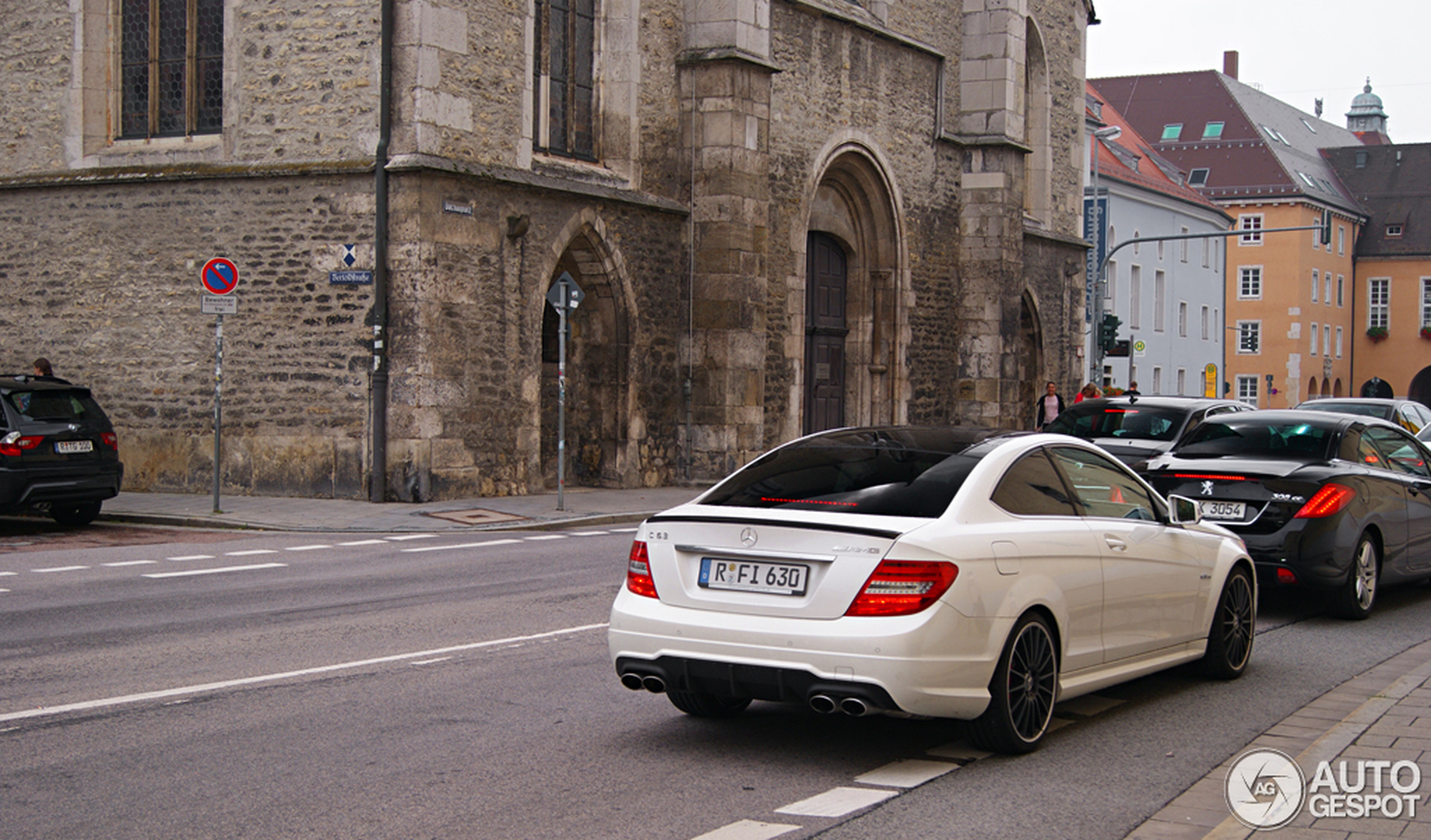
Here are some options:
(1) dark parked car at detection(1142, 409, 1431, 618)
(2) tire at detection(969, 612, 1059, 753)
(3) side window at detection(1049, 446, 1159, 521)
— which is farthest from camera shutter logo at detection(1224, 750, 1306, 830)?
(1) dark parked car at detection(1142, 409, 1431, 618)

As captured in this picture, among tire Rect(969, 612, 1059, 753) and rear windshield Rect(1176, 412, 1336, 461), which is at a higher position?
rear windshield Rect(1176, 412, 1336, 461)

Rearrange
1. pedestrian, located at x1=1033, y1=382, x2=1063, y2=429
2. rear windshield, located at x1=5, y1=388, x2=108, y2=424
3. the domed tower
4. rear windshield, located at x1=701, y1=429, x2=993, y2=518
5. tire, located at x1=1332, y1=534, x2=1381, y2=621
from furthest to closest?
the domed tower < pedestrian, located at x1=1033, y1=382, x2=1063, y2=429 < rear windshield, located at x1=5, y1=388, x2=108, y2=424 < tire, located at x1=1332, y1=534, x2=1381, y2=621 < rear windshield, located at x1=701, y1=429, x2=993, y2=518

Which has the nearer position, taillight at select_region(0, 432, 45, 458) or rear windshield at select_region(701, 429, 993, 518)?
rear windshield at select_region(701, 429, 993, 518)

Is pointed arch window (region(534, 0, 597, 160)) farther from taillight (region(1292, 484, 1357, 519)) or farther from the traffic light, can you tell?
the traffic light

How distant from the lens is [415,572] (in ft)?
42.3

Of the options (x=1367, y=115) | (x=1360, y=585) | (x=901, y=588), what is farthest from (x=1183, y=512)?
(x=1367, y=115)

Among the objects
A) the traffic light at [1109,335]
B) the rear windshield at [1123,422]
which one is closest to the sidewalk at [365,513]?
the rear windshield at [1123,422]

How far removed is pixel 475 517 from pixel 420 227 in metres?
3.96

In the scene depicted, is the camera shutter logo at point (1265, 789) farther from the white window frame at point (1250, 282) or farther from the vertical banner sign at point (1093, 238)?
the white window frame at point (1250, 282)

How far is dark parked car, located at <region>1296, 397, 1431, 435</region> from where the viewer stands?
2227 centimetres

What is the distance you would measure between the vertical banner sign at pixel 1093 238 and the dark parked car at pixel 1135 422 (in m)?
23.3

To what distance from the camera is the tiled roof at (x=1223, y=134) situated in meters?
77.7

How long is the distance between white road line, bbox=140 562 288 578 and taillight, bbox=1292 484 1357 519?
8.52m

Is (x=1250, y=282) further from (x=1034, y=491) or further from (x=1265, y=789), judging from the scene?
(x=1265, y=789)
